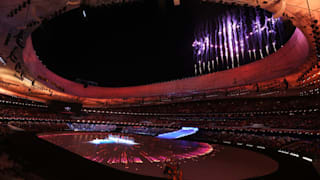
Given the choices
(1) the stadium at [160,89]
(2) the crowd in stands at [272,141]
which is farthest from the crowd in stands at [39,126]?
(2) the crowd in stands at [272,141]

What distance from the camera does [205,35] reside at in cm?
1920

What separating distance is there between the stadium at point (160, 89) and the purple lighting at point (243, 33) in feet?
0.41

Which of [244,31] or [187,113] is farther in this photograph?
[187,113]

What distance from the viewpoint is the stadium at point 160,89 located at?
6.47 meters

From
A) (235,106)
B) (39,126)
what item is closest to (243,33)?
(235,106)

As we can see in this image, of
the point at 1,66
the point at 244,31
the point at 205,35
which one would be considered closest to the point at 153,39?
the point at 205,35

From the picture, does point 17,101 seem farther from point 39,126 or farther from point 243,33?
point 243,33

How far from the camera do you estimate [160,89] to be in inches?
1048

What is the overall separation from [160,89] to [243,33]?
13876 millimetres

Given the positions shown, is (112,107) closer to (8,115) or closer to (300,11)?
(8,115)

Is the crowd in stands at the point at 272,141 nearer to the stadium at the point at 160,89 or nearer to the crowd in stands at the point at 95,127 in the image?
the stadium at the point at 160,89

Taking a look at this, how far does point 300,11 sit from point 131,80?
24473 mm

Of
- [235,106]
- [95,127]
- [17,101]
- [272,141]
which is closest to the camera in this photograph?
[272,141]

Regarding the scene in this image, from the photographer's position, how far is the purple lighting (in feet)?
48.1
